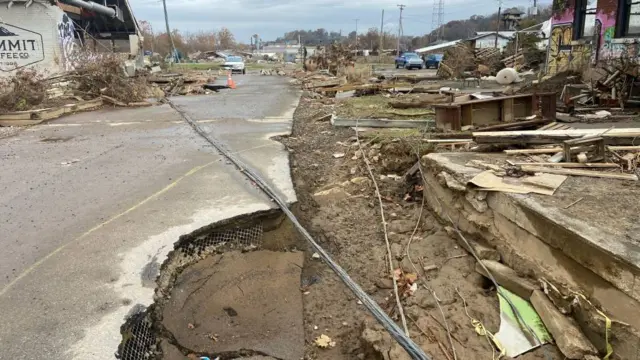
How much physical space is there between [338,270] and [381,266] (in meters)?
0.75

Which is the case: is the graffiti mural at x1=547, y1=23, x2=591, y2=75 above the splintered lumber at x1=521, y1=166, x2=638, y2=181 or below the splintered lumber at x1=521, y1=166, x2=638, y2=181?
above

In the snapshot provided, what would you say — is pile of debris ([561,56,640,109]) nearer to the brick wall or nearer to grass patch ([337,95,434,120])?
grass patch ([337,95,434,120])

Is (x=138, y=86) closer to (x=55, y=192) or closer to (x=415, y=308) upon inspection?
(x=55, y=192)

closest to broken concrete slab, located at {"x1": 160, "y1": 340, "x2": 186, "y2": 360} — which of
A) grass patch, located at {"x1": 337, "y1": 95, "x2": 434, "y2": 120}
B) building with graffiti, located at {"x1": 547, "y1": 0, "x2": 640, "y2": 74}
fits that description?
grass patch, located at {"x1": 337, "y1": 95, "x2": 434, "y2": 120}

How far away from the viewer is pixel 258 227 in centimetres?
555

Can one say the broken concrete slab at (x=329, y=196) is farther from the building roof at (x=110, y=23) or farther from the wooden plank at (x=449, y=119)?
the building roof at (x=110, y=23)

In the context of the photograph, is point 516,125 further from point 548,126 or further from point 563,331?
point 563,331

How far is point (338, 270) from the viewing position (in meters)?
4.52

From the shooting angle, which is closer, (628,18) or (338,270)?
(338,270)

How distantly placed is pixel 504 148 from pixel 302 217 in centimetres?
286

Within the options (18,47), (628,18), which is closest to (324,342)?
(628,18)

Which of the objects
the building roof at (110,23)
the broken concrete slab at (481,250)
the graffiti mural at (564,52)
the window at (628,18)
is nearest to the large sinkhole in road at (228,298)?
the broken concrete slab at (481,250)

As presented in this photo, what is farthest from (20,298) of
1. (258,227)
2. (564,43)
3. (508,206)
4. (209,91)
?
(209,91)

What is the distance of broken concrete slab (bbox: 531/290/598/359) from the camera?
3.26 metres
